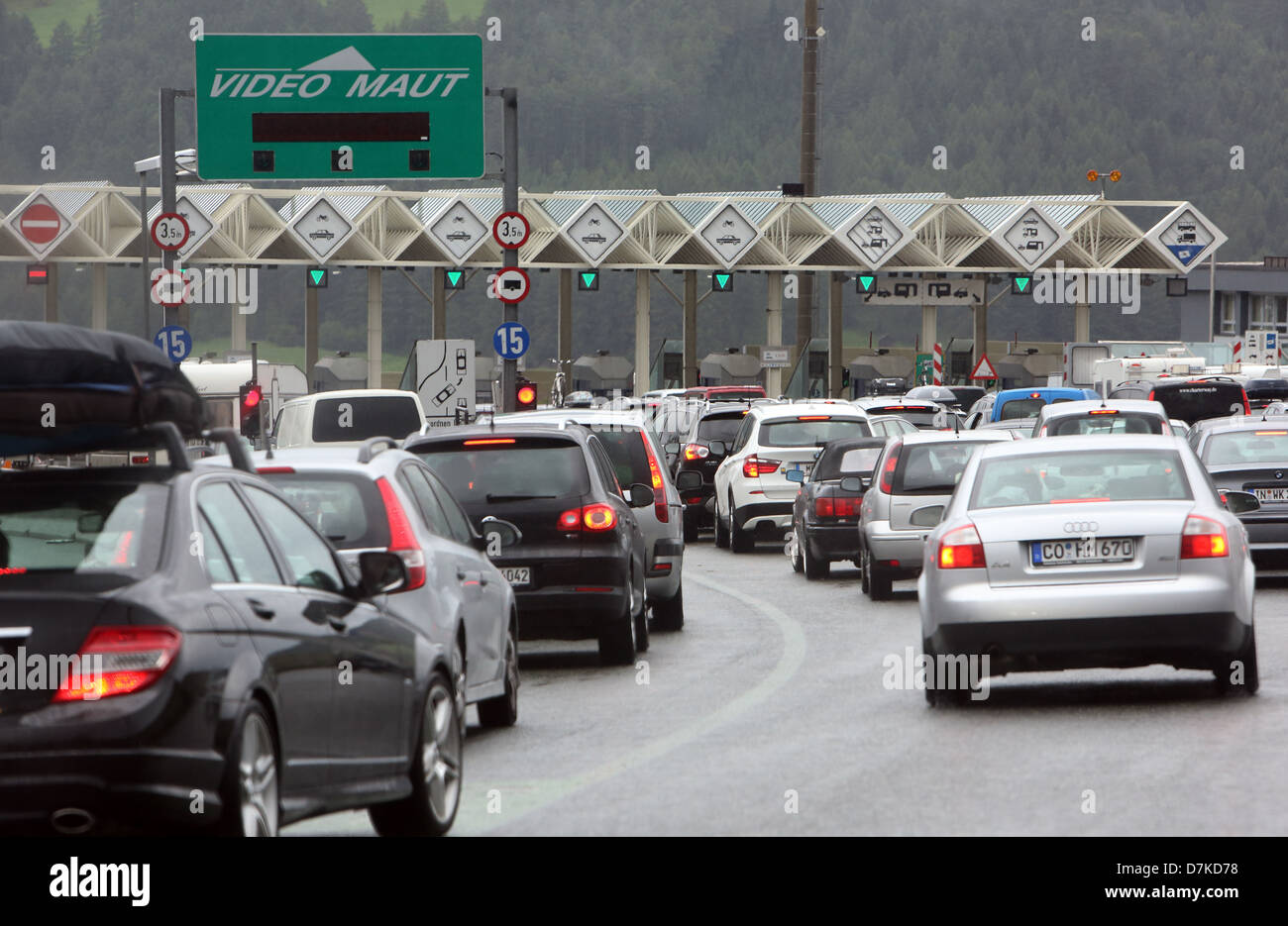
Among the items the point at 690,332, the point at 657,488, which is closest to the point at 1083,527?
the point at 657,488

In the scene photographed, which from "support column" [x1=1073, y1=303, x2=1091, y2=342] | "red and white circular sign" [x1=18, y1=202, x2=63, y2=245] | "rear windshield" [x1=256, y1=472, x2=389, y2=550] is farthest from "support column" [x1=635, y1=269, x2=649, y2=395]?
"rear windshield" [x1=256, y1=472, x2=389, y2=550]

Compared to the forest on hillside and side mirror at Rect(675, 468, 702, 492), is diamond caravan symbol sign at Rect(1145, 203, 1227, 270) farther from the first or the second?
the forest on hillside

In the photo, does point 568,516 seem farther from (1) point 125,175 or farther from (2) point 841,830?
(1) point 125,175

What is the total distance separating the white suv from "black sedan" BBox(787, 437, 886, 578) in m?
2.96

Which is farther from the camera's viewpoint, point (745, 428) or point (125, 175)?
point (125, 175)

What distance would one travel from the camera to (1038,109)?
Answer: 17312cm

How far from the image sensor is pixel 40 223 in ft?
214

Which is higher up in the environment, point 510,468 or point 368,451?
point 368,451

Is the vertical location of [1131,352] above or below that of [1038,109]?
below

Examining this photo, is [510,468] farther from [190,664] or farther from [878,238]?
[878,238]

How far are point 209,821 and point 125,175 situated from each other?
14135 cm

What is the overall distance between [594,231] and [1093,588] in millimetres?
58478
